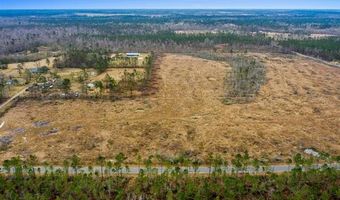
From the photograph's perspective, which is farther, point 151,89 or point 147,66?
point 147,66

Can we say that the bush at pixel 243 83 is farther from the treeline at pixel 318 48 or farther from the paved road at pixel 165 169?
the treeline at pixel 318 48

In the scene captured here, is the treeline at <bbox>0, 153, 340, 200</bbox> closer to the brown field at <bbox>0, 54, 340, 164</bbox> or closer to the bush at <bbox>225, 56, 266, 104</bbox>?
the brown field at <bbox>0, 54, 340, 164</bbox>

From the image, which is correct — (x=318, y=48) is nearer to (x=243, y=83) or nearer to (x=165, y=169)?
(x=243, y=83)

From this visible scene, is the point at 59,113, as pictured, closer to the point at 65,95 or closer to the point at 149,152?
Result: the point at 65,95

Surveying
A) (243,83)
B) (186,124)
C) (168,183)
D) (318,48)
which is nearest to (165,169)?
(168,183)

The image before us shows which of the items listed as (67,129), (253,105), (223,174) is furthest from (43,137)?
(253,105)

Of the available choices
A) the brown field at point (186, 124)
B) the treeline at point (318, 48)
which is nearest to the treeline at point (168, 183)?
the brown field at point (186, 124)

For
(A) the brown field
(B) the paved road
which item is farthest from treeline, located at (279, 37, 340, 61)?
(B) the paved road

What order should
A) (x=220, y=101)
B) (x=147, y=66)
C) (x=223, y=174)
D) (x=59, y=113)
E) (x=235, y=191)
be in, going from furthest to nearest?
(x=147, y=66) → (x=220, y=101) → (x=59, y=113) → (x=223, y=174) → (x=235, y=191)
